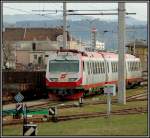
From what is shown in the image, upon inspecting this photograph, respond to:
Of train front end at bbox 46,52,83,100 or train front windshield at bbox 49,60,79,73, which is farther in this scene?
train front windshield at bbox 49,60,79,73

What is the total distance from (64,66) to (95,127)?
13.3 meters

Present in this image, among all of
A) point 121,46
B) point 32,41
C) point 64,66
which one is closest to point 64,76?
point 64,66

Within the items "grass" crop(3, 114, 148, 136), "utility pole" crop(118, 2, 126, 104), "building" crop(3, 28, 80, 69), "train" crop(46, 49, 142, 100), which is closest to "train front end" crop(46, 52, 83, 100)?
"train" crop(46, 49, 142, 100)

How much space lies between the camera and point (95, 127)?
17938 mm

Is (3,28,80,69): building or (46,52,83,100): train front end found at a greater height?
(3,28,80,69): building

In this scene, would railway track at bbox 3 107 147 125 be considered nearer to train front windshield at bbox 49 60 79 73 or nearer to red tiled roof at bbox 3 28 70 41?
train front windshield at bbox 49 60 79 73

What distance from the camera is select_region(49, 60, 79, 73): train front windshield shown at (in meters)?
30.8

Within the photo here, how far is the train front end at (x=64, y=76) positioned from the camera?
30547 mm

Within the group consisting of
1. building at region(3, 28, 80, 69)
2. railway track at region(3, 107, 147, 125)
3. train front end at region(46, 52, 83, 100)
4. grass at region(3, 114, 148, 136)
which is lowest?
grass at region(3, 114, 148, 136)

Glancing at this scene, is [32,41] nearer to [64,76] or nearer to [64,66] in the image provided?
[64,66]

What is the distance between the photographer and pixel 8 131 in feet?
56.8

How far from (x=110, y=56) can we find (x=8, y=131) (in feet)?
75.3

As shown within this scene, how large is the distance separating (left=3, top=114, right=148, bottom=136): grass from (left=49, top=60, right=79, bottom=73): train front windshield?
1003 cm

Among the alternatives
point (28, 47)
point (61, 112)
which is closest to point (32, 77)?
point (61, 112)
